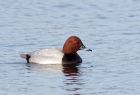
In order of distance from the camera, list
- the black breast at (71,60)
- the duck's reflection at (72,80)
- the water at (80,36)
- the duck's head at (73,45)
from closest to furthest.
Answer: the duck's reflection at (72,80) → the water at (80,36) → the black breast at (71,60) → the duck's head at (73,45)

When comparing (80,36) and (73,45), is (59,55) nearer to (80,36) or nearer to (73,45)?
(73,45)

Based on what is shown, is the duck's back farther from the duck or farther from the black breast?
the black breast

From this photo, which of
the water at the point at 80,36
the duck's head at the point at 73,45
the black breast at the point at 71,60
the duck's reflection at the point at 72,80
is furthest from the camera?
the duck's head at the point at 73,45

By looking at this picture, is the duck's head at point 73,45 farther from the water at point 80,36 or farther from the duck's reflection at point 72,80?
the duck's reflection at point 72,80

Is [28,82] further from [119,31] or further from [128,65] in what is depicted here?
[119,31]

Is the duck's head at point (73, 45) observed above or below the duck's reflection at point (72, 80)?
above

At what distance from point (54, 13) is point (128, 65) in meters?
7.16

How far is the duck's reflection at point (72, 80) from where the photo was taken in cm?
1390

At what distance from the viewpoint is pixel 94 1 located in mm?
24891

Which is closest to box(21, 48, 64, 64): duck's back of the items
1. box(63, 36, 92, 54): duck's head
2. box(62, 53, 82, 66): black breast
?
box(62, 53, 82, 66): black breast

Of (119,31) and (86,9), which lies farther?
(86,9)

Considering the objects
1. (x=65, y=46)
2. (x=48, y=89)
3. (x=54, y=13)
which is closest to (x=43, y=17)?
(x=54, y=13)

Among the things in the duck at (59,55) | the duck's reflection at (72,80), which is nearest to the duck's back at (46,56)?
the duck at (59,55)

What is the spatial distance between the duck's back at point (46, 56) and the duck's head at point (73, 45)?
0.26 metres
